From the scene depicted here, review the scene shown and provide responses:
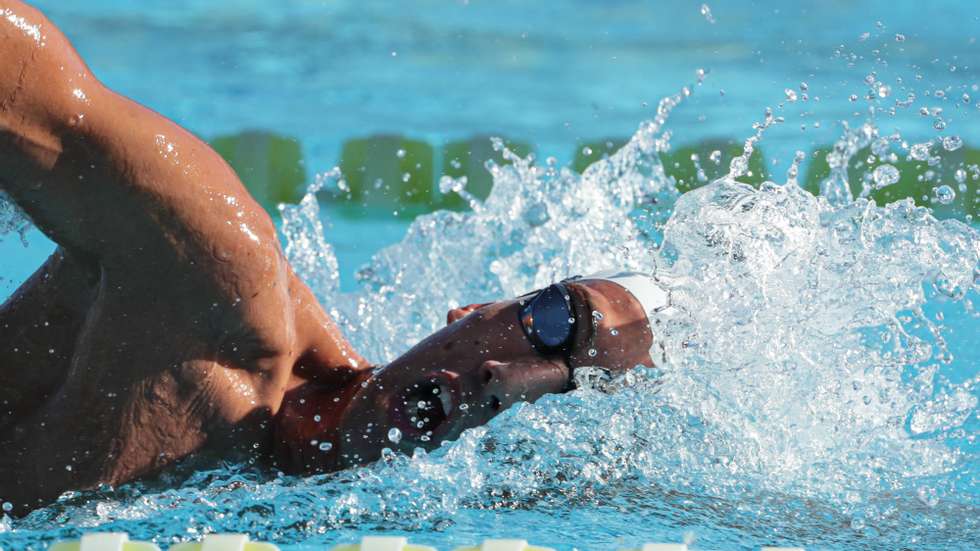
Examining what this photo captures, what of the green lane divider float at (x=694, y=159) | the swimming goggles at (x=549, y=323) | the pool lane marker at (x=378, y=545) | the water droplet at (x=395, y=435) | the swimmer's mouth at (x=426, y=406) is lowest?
the pool lane marker at (x=378, y=545)

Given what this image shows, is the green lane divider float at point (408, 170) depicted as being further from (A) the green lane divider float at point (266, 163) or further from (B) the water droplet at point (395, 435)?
(B) the water droplet at point (395, 435)

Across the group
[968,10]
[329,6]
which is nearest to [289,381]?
[329,6]

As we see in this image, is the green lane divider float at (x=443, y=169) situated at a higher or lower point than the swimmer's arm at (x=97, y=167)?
higher

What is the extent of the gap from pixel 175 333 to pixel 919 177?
3941 mm

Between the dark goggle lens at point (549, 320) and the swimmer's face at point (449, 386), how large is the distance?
13 millimetres

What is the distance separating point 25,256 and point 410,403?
103 inches

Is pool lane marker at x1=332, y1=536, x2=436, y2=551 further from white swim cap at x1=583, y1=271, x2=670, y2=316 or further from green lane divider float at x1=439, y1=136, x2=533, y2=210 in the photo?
green lane divider float at x1=439, y1=136, x2=533, y2=210

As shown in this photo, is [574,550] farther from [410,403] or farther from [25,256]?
[25,256]

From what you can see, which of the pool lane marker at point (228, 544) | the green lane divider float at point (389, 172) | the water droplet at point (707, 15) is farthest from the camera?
the water droplet at point (707, 15)

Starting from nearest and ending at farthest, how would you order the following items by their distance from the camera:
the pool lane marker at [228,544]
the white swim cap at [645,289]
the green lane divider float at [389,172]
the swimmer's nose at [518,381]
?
1. the pool lane marker at [228,544]
2. the swimmer's nose at [518,381]
3. the white swim cap at [645,289]
4. the green lane divider float at [389,172]

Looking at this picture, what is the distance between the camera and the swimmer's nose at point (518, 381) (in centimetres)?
145

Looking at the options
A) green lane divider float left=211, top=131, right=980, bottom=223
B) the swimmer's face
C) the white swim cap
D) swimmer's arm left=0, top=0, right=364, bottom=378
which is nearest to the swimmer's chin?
the swimmer's face

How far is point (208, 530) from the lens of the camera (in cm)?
135

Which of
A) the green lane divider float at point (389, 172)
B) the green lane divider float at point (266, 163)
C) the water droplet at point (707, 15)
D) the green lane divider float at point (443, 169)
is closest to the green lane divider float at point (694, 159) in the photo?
the green lane divider float at point (443, 169)
